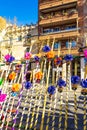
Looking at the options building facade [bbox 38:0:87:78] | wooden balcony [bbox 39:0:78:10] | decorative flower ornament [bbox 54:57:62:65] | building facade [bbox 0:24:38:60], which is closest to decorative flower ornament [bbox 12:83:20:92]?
decorative flower ornament [bbox 54:57:62:65]

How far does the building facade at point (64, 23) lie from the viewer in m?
35.0

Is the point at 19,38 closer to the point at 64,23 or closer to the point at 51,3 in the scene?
the point at 51,3

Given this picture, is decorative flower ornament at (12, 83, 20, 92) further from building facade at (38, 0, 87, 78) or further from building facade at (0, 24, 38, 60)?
building facade at (0, 24, 38, 60)

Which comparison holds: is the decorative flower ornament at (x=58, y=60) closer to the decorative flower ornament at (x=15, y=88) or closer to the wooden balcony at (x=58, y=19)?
the decorative flower ornament at (x=15, y=88)

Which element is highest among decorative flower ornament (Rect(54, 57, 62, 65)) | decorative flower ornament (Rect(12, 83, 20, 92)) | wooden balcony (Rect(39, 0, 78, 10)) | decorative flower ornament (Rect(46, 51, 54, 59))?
wooden balcony (Rect(39, 0, 78, 10))

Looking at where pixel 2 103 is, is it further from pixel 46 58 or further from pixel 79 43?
pixel 79 43

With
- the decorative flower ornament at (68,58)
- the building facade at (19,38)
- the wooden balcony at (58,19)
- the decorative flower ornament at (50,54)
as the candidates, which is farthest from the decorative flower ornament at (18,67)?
the building facade at (19,38)

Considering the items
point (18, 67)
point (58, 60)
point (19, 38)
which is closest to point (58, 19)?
point (19, 38)

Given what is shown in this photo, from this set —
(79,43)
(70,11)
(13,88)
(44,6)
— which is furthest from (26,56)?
(44,6)

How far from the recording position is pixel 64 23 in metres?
37.8

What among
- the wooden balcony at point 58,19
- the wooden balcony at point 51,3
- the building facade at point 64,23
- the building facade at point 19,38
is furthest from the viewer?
the building facade at point 19,38

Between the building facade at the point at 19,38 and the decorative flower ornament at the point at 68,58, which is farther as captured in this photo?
the building facade at the point at 19,38

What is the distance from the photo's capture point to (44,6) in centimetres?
4016

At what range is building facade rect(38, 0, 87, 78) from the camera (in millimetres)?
35000
